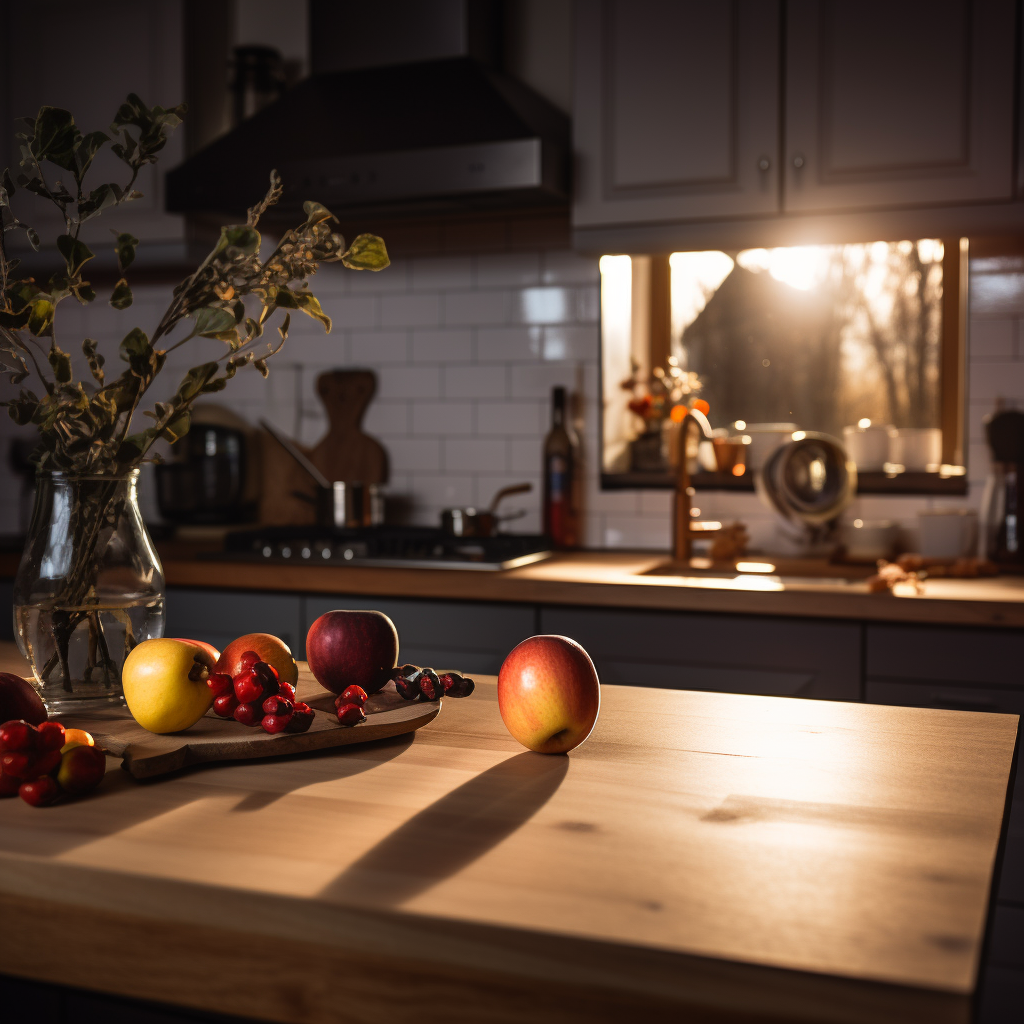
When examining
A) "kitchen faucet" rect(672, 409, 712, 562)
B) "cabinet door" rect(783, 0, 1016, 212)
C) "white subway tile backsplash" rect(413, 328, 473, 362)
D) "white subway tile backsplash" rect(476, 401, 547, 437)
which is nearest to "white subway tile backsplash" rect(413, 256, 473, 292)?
"white subway tile backsplash" rect(413, 328, 473, 362)

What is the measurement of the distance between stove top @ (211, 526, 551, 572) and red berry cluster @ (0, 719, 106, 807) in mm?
1526

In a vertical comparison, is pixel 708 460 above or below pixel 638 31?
below

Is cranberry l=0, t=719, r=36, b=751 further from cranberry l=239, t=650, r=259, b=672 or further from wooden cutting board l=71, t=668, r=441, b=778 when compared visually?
cranberry l=239, t=650, r=259, b=672

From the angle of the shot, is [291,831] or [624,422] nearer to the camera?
[291,831]

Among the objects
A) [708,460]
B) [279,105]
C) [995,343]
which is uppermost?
[279,105]

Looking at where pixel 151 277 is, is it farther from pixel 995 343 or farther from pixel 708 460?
pixel 995 343

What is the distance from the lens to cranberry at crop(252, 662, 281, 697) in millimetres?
938

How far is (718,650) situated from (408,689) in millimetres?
1216

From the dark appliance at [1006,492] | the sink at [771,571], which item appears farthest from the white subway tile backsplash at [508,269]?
the dark appliance at [1006,492]

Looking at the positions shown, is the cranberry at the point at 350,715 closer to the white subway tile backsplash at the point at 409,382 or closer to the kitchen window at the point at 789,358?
the kitchen window at the point at 789,358

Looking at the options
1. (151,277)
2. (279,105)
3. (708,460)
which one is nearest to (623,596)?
(708,460)

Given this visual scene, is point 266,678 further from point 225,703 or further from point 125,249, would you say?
point 125,249

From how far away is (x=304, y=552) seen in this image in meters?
2.54

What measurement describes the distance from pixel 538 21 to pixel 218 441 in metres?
1.46
